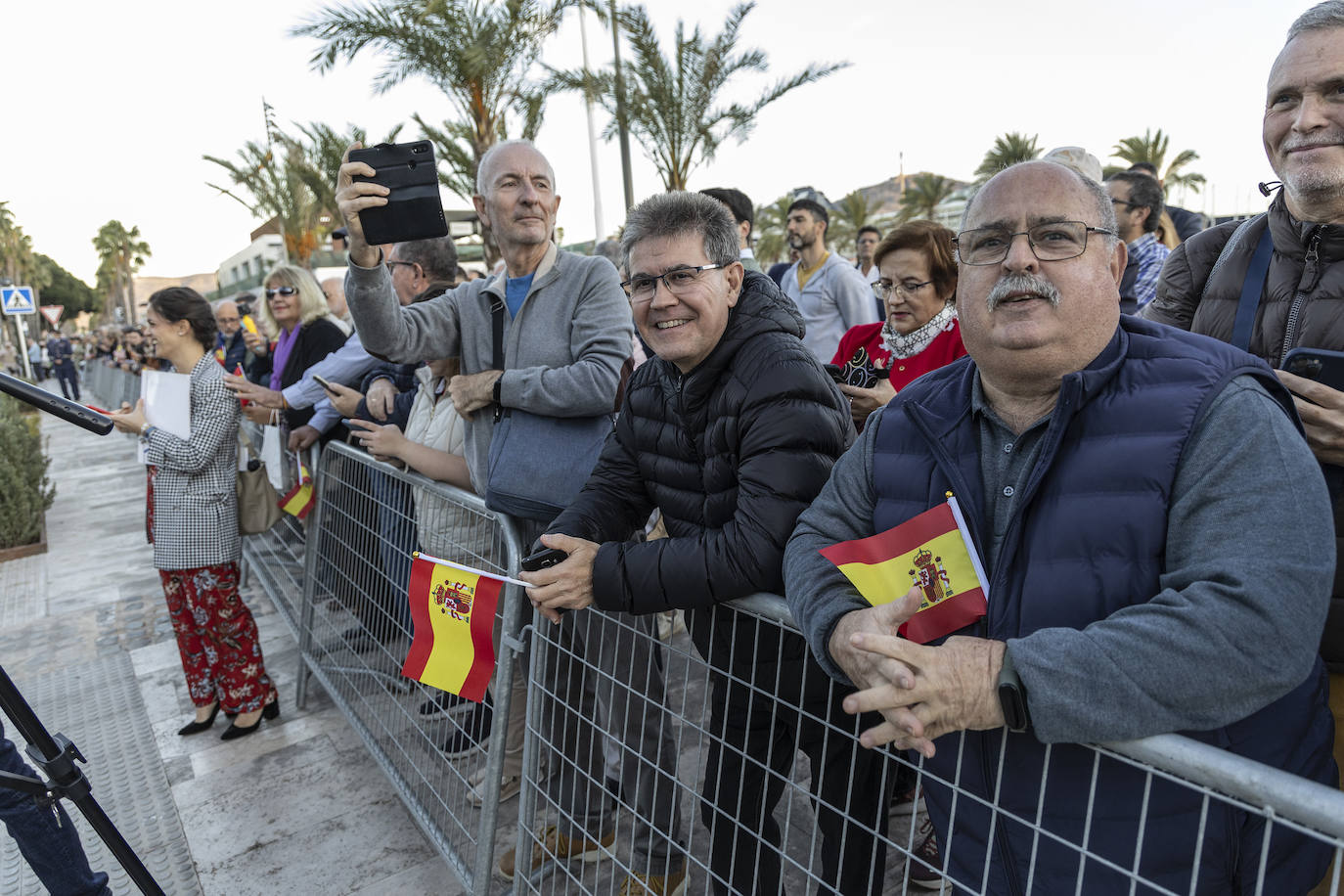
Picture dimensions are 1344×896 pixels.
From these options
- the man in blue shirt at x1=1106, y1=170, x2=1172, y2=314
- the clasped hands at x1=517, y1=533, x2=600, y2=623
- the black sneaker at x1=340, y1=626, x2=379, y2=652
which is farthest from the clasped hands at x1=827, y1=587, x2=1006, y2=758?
the man in blue shirt at x1=1106, y1=170, x2=1172, y2=314

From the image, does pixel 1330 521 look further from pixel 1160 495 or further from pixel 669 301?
Result: pixel 669 301

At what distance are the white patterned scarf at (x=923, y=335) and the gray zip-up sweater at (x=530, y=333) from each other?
0.90 meters

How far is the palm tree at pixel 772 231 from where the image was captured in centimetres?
3306

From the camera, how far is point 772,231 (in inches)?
1351

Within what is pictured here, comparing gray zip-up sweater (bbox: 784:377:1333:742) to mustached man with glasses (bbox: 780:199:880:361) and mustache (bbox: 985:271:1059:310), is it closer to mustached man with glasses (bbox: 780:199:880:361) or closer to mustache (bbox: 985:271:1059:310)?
mustache (bbox: 985:271:1059:310)

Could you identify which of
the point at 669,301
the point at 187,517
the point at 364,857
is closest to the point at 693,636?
the point at 669,301

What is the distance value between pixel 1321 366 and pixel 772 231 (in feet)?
112

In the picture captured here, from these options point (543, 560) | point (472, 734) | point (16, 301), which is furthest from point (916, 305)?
point (16, 301)

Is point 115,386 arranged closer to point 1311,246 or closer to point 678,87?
point 678,87

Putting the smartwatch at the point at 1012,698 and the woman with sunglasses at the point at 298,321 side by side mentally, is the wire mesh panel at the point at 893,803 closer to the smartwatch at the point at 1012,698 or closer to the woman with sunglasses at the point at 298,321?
the smartwatch at the point at 1012,698

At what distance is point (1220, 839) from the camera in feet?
3.91

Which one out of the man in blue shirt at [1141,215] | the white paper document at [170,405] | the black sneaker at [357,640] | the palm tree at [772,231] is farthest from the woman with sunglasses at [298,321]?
the palm tree at [772,231]

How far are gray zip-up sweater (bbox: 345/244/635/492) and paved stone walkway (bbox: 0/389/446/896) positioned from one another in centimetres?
133

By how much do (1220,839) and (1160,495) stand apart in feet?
1.63
